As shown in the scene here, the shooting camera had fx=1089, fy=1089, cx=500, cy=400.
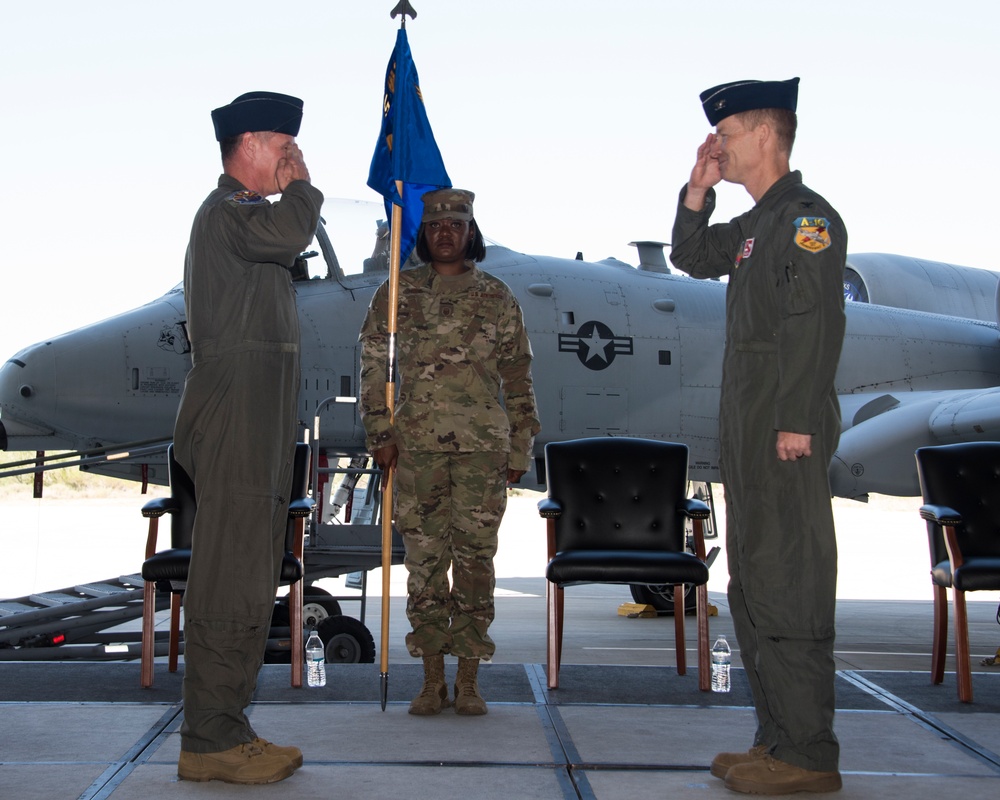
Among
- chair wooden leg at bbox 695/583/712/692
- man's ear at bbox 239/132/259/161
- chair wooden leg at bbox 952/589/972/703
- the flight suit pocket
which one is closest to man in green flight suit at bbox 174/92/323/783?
man's ear at bbox 239/132/259/161

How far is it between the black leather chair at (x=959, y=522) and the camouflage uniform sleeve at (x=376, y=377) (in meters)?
2.38

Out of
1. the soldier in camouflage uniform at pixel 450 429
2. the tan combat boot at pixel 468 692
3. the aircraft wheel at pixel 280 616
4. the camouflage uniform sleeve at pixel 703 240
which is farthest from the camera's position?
the aircraft wheel at pixel 280 616

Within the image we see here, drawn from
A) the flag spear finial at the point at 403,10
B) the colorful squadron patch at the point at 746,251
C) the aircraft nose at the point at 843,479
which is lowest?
the aircraft nose at the point at 843,479

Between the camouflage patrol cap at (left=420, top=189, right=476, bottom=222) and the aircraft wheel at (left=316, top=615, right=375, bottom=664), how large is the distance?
3430mm

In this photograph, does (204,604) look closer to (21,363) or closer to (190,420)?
(190,420)

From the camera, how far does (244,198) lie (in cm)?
326

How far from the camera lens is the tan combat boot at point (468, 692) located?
3844mm

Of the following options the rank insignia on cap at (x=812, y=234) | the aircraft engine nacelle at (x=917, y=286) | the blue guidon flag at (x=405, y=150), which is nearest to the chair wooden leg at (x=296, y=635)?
the blue guidon flag at (x=405, y=150)

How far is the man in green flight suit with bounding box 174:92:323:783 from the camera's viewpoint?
125 inches

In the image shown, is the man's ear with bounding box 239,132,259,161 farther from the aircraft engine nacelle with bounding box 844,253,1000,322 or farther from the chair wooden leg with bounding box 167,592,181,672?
the aircraft engine nacelle with bounding box 844,253,1000,322

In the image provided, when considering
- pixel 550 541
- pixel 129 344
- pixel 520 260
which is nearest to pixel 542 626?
pixel 520 260

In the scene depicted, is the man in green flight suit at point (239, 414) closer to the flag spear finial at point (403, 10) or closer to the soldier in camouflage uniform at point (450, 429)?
the soldier in camouflage uniform at point (450, 429)

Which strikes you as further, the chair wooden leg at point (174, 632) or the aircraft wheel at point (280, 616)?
the aircraft wheel at point (280, 616)

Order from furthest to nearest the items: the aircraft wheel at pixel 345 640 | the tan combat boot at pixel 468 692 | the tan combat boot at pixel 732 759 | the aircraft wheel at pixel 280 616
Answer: the aircraft wheel at pixel 280 616 → the aircraft wheel at pixel 345 640 → the tan combat boot at pixel 468 692 → the tan combat boot at pixel 732 759
